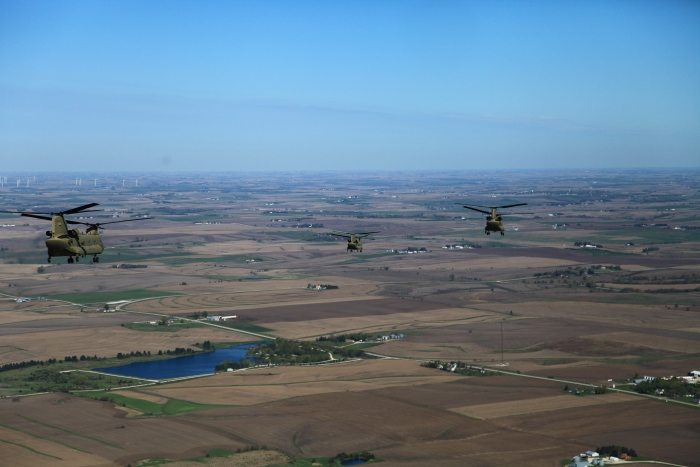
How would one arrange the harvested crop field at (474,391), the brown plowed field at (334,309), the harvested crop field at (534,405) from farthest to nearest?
the brown plowed field at (334,309), the harvested crop field at (474,391), the harvested crop field at (534,405)

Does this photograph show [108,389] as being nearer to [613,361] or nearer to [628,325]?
[613,361]

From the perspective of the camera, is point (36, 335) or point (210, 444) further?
point (36, 335)

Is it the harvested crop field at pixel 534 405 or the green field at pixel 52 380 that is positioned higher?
the harvested crop field at pixel 534 405

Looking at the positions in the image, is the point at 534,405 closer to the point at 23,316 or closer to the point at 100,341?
the point at 100,341

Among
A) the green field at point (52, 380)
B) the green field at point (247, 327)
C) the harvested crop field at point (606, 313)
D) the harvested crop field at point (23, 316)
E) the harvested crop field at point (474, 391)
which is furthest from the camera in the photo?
the harvested crop field at point (23, 316)

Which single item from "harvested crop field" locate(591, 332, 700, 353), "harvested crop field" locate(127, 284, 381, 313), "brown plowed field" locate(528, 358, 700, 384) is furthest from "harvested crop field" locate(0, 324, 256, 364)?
"harvested crop field" locate(591, 332, 700, 353)

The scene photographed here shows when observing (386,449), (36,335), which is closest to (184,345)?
(36,335)

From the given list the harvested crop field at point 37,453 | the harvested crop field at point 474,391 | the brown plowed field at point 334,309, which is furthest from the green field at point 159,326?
the harvested crop field at point 37,453

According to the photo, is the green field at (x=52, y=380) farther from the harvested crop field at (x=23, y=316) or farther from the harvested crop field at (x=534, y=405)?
the harvested crop field at (x=534, y=405)
